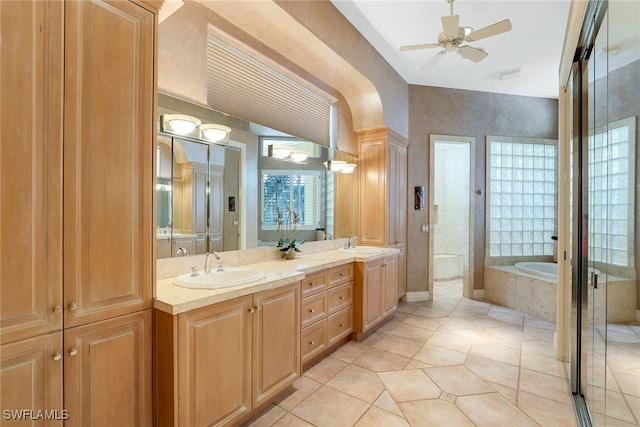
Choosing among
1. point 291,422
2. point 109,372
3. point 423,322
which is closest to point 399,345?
point 423,322

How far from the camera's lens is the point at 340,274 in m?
3.02

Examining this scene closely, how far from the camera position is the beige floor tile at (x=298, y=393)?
2.17 metres

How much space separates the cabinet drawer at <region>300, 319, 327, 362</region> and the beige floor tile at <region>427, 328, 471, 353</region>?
1.21 metres

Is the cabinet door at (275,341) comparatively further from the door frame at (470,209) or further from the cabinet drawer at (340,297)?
the door frame at (470,209)

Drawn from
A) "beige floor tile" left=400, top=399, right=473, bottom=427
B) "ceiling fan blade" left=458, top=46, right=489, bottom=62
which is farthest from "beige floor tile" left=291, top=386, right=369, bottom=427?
"ceiling fan blade" left=458, top=46, right=489, bottom=62

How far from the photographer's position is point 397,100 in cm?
434

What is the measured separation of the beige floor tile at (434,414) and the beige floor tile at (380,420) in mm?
72

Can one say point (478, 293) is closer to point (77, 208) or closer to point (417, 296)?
point (417, 296)

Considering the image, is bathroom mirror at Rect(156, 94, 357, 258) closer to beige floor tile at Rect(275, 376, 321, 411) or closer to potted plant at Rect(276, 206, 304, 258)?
potted plant at Rect(276, 206, 304, 258)

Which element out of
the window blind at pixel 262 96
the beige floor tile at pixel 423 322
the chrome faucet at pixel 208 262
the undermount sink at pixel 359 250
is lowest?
the beige floor tile at pixel 423 322

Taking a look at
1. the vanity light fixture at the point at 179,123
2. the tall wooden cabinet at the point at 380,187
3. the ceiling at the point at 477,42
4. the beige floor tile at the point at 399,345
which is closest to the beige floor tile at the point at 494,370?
the beige floor tile at the point at 399,345

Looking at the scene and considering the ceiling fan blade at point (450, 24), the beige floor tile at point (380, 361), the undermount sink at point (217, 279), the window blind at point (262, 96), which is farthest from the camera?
the beige floor tile at point (380, 361)

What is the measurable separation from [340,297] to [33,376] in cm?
227

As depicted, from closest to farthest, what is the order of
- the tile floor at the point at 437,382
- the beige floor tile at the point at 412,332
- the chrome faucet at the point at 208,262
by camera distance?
the tile floor at the point at 437,382 < the chrome faucet at the point at 208,262 < the beige floor tile at the point at 412,332
